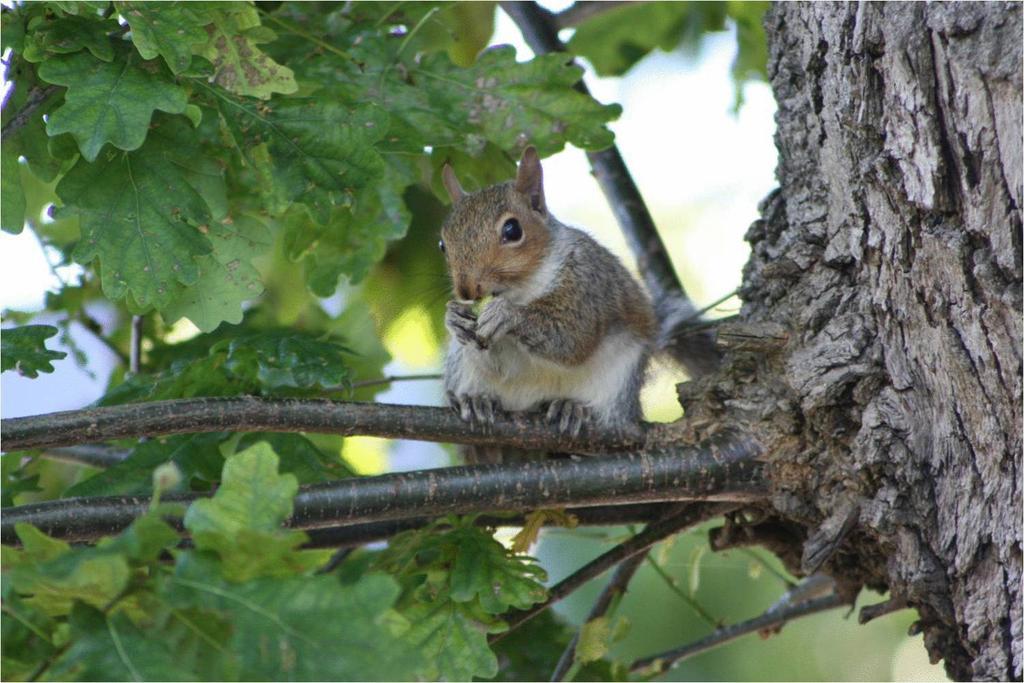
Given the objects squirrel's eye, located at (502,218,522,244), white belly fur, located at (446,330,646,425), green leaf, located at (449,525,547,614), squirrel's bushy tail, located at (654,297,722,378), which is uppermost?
squirrel's eye, located at (502,218,522,244)

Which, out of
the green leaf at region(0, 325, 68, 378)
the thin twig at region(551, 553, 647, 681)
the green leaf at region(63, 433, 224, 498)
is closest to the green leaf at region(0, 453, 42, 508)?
the green leaf at region(63, 433, 224, 498)

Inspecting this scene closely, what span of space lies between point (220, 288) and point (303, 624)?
122cm

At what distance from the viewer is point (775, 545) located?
2.74 meters

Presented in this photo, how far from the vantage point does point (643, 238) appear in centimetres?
322

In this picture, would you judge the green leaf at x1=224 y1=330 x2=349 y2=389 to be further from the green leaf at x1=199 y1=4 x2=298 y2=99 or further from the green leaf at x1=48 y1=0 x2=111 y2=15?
the green leaf at x1=48 y1=0 x2=111 y2=15

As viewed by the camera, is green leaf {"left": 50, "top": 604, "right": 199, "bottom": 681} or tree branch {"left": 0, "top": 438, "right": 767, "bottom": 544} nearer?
green leaf {"left": 50, "top": 604, "right": 199, "bottom": 681}

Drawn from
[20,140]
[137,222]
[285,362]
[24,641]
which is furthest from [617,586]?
[20,140]

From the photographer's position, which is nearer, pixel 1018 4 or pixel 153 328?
pixel 1018 4

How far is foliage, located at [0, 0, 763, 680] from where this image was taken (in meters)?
1.37

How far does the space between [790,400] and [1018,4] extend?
2.85 ft

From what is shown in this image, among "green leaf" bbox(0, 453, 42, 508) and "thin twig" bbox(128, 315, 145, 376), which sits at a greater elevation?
"thin twig" bbox(128, 315, 145, 376)

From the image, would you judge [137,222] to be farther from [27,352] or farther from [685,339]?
[685,339]

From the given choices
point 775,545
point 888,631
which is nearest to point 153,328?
point 775,545

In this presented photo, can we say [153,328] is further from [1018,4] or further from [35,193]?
[1018,4]
